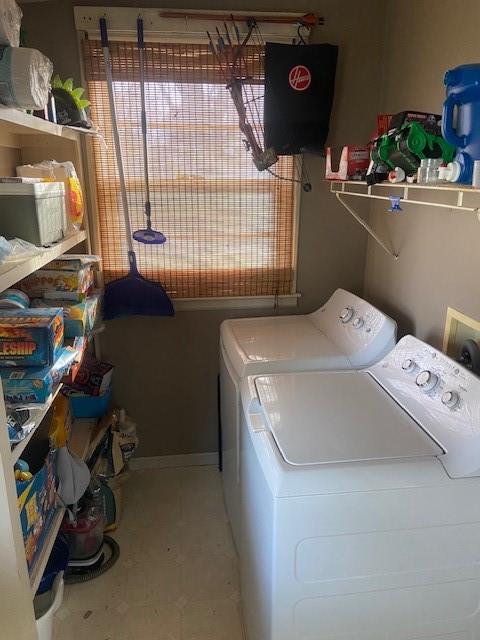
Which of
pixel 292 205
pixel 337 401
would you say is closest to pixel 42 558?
pixel 337 401

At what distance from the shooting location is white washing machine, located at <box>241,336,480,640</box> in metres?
1.18

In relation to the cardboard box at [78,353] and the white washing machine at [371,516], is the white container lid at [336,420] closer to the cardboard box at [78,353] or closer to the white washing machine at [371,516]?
the white washing machine at [371,516]

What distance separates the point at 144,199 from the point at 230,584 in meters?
1.63

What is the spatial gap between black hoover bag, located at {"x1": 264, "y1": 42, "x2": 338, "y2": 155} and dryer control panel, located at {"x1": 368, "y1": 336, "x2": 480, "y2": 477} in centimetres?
101

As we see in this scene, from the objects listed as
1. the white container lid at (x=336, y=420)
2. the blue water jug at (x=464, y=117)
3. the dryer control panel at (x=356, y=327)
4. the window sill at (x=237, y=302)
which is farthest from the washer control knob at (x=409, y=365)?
the window sill at (x=237, y=302)

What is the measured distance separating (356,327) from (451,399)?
26.7 inches

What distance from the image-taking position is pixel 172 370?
2475 mm

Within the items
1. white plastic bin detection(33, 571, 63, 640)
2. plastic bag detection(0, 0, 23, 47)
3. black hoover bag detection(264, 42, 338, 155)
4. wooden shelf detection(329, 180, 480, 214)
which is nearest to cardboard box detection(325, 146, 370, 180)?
wooden shelf detection(329, 180, 480, 214)

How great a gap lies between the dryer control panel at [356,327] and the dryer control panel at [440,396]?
5.5 inches

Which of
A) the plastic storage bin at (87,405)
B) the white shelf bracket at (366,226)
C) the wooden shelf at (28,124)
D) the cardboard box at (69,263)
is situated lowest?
the plastic storage bin at (87,405)

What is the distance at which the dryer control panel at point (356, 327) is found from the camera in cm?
183

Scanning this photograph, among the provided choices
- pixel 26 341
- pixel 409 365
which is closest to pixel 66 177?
pixel 26 341

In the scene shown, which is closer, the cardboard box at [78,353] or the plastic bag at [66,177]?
the cardboard box at [78,353]

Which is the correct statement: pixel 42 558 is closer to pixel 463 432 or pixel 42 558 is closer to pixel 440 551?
pixel 440 551
